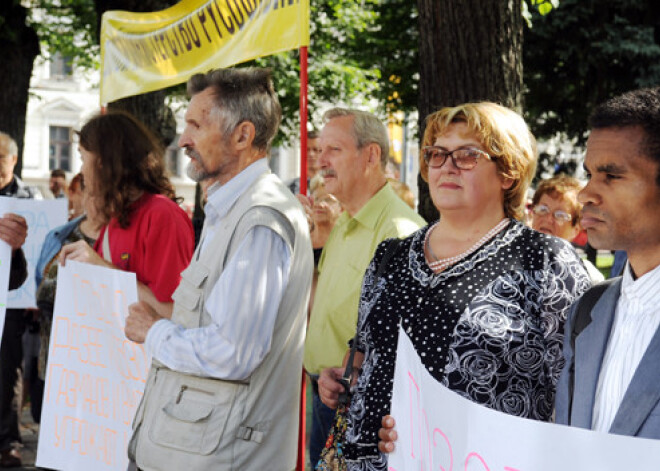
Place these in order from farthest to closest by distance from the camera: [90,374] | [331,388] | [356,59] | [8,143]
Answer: [356,59] → [8,143] → [90,374] → [331,388]

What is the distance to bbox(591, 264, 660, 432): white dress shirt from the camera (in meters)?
1.99

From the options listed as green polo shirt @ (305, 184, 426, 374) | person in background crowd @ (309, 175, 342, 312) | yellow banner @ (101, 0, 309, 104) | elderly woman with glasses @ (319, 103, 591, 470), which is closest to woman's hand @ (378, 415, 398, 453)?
elderly woman with glasses @ (319, 103, 591, 470)

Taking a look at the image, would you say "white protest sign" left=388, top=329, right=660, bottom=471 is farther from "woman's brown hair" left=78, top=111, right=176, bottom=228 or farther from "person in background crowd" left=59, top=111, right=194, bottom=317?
"woman's brown hair" left=78, top=111, right=176, bottom=228

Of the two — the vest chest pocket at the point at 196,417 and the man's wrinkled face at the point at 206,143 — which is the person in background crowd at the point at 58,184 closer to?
the man's wrinkled face at the point at 206,143

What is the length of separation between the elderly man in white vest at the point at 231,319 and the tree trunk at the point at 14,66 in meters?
10.4

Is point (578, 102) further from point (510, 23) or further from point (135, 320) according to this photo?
point (135, 320)

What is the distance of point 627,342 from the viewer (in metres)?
2.03

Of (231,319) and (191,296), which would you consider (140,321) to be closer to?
(191,296)

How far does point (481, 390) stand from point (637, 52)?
49.6ft

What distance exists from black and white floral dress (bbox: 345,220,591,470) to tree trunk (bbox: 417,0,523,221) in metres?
2.79

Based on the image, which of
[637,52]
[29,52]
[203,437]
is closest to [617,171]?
[203,437]

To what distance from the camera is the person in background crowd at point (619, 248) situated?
6.63 ft

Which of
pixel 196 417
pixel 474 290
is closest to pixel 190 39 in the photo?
pixel 196 417

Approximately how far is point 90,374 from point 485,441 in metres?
2.65
